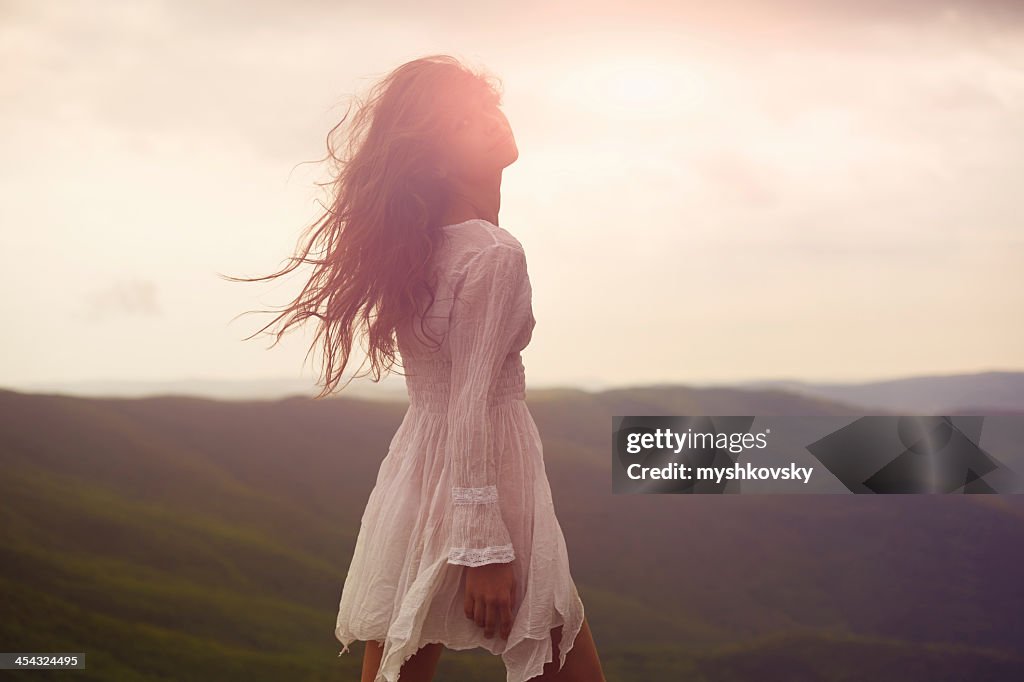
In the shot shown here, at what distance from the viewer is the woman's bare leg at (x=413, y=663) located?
1453 mm

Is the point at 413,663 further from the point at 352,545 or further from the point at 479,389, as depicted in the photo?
the point at 352,545

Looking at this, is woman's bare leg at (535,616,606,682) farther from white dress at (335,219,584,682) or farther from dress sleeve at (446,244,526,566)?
dress sleeve at (446,244,526,566)

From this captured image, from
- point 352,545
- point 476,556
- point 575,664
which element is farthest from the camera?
point 352,545

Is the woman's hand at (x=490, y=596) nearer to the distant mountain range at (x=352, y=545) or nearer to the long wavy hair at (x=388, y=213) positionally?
the long wavy hair at (x=388, y=213)

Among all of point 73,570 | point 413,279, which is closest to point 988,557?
point 413,279

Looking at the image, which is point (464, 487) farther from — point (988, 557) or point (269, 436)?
point (988, 557)

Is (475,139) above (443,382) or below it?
above

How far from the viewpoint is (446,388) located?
4.82 feet

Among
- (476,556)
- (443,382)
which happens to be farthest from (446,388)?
(476,556)

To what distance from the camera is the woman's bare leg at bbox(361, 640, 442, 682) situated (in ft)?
4.77

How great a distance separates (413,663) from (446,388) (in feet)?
1.27

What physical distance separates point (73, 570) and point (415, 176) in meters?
2.38

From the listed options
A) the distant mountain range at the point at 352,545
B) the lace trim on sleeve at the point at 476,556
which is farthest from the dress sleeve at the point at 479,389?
the distant mountain range at the point at 352,545

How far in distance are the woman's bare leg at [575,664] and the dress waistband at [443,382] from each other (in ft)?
1.09
